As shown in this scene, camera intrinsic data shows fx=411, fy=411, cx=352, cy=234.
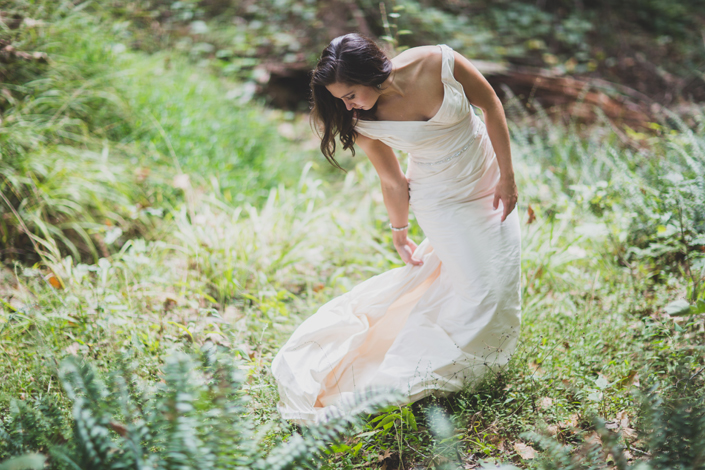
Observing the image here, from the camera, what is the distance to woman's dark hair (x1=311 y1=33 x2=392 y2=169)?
1.88 m

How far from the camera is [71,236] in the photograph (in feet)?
11.0

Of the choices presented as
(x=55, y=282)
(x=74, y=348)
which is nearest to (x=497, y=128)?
(x=74, y=348)

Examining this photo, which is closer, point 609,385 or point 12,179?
point 609,385

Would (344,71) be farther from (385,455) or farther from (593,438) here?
(593,438)

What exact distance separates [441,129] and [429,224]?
20.3 inches

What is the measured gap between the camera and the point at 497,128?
212 centimetres

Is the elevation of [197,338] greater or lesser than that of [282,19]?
lesser

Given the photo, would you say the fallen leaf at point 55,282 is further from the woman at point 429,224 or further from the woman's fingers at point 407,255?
the woman's fingers at point 407,255

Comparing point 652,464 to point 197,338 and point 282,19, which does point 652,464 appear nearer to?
point 197,338

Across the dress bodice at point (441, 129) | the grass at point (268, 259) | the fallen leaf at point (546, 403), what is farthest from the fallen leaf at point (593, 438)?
the dress bodice at point (441, 129)

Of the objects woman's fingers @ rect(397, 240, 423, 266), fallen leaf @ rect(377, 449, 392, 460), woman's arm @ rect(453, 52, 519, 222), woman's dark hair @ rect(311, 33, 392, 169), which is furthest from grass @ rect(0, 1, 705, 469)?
woman's dark hair @ rect(311, 33, 392, 169)

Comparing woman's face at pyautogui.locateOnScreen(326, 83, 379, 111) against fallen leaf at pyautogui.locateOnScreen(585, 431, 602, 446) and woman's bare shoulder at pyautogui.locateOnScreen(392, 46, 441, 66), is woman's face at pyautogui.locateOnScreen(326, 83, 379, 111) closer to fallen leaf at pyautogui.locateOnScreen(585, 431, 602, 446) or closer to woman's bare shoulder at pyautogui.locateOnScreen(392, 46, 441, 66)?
woman's bare shoulder at pyautogui.locateOnScreen(392, 46, 441, 66)

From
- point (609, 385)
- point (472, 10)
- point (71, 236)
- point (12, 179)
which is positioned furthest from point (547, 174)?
point (472, 10)

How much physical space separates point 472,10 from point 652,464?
8158 millimetres
